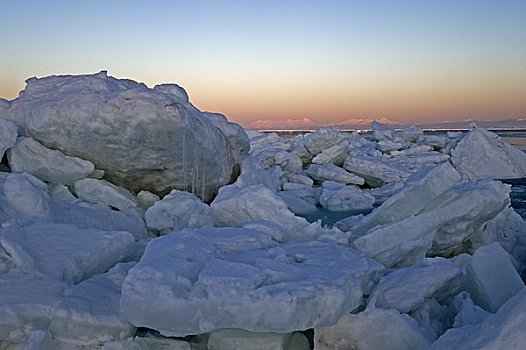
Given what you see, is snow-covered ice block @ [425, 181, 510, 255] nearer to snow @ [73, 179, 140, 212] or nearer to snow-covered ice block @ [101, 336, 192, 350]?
snow-covered ice block @ [101, 336, 192, 350]

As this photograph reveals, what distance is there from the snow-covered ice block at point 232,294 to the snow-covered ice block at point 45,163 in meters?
3.15

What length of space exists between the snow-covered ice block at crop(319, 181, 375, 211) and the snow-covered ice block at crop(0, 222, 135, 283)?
16.4 ft

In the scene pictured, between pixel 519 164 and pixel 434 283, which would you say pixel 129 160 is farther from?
pixel 519 164

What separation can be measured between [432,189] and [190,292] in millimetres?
2555

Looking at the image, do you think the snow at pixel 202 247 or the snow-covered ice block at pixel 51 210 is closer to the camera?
the snow at pixel 202 247

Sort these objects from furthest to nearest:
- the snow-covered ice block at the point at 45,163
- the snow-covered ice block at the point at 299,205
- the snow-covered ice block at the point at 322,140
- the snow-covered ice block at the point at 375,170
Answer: the snow-covered ice block at the point at 322,140
the snow-covered ice block at the point at 375,170
the snow-covered ice block at the point at 299,205
the snow-covered ice block at the point at 45,163

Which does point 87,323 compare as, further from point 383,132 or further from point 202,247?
point 383,132

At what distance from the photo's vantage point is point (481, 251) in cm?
308

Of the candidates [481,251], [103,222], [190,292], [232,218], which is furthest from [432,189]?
[103,222]

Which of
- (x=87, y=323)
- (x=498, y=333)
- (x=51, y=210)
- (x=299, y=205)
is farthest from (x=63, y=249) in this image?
(x=299, y=205)

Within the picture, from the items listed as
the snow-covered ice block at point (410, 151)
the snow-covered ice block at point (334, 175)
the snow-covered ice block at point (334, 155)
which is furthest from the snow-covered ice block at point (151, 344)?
the snow-covered ice block at point (410, 151)

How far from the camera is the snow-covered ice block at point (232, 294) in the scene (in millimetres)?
2322

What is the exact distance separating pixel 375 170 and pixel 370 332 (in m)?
9.29

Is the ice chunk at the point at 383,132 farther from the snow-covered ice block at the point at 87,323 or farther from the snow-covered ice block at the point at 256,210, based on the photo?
the snow-covered ice block at the point at 87,323
